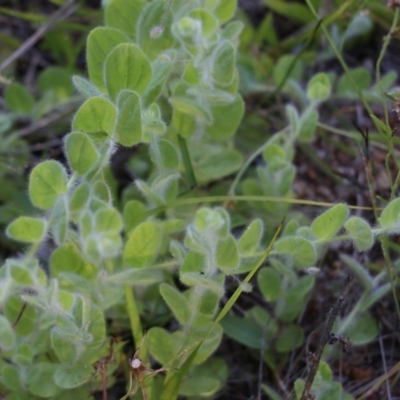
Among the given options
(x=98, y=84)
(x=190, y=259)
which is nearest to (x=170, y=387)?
(x=190, y=259)

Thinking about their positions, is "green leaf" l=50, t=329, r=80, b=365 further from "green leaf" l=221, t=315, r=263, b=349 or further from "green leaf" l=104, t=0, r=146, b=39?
"green leaf" l=104, t=0, r=146, b=39

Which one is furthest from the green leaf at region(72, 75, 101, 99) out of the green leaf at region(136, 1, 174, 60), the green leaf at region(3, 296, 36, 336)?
the green leaf at region(3, 296, 36, 336)

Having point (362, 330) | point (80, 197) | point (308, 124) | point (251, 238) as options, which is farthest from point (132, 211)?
point (362, 330)

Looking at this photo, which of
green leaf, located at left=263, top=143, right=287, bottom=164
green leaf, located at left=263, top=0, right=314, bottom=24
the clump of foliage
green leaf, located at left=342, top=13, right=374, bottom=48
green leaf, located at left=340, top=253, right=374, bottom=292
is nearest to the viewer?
the clump of foliage

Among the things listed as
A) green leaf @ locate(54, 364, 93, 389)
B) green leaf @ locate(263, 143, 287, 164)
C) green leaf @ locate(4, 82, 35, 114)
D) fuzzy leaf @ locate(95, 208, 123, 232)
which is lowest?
green leaf @ locate(54, 364, 93, 389)

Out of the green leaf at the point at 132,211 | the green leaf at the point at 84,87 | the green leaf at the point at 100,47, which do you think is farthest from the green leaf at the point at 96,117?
the green leaf at the point at 132,211

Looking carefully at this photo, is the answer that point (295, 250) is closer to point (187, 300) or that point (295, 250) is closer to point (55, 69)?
point (187, 300)

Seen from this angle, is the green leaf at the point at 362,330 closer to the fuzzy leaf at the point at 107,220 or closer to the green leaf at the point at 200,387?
the green leaf at the point at 200,387
